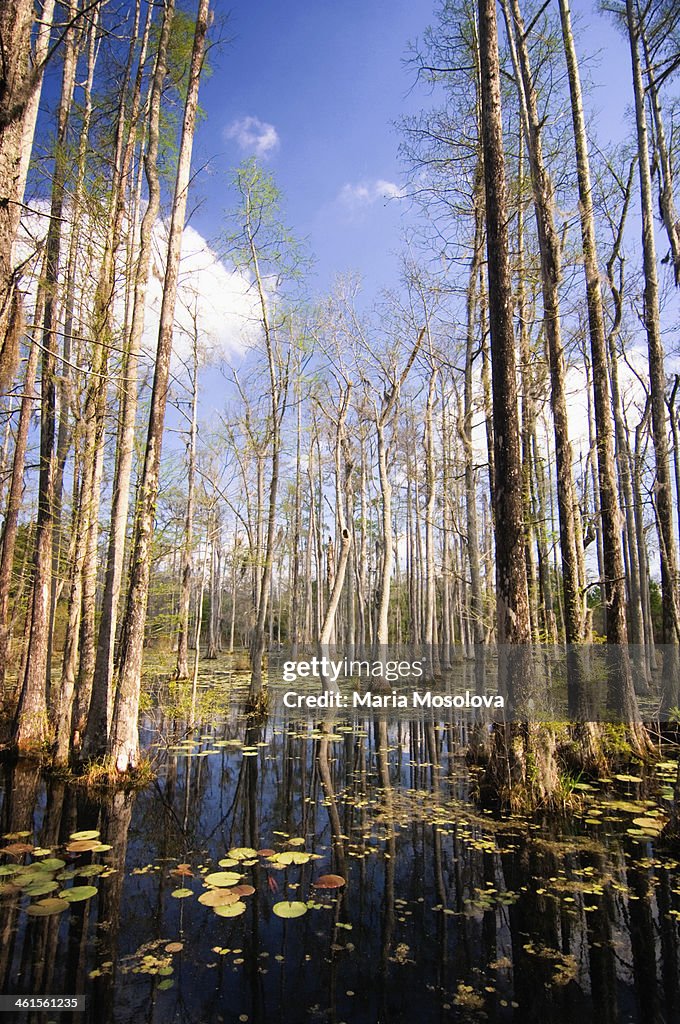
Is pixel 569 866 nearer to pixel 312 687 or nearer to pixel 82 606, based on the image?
pixel 82 606

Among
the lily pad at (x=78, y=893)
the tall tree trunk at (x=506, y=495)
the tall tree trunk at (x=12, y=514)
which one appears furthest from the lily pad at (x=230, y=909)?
the tall tree trunk at (x=12, y=514)

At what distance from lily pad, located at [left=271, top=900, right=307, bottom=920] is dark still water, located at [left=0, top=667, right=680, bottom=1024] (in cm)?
1

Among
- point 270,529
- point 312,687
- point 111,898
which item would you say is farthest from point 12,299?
point 312,687

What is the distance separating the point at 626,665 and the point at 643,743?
3.59 feet

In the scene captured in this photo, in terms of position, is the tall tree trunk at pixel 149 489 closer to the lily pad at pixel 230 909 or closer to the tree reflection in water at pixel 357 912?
the tree reflection in water at pixel 357 912

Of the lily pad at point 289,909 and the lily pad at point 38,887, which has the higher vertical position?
the lily pad at point 38,887

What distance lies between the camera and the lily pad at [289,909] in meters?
3.09

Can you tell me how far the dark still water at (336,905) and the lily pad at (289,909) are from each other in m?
0.01

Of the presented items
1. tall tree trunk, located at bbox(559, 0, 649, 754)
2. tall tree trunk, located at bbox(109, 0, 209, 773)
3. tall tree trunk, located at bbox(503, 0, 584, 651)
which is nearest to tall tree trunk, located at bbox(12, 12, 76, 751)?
tall tree trunk, located at bbox(109, 0, 209, 773)

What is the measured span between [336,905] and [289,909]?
0.31m

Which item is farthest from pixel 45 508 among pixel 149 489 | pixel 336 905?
pixel 336 905

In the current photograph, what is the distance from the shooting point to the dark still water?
2.38m

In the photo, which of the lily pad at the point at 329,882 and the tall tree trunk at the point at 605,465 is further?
the tall tree trunk at the point at 605,465

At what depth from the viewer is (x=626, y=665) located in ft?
23.0
